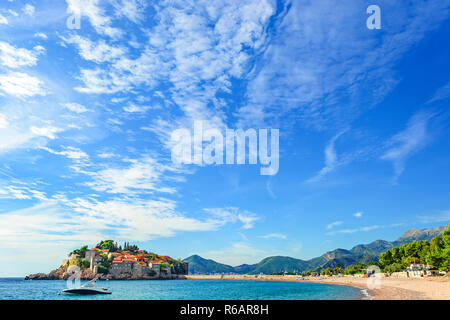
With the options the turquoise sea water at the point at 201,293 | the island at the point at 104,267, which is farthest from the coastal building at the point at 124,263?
the turquoise sea water at the point at 201,293

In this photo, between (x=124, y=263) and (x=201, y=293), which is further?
(x=124, y=263)

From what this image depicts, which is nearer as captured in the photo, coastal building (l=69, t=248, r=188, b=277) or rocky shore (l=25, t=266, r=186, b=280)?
rocky shore (l=25, t=266, r=186, b=280)

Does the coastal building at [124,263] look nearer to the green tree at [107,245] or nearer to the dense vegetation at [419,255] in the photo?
the green tree at [107,245]

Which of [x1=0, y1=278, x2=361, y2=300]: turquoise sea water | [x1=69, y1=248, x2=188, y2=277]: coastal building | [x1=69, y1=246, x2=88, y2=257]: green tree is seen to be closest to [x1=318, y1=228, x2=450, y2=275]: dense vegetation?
[x1=0, y1=278, x2=361, y2=300]: turquoise sea water

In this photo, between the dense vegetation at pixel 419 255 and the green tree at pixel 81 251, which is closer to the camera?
the dense vegetation at pixel 419 255

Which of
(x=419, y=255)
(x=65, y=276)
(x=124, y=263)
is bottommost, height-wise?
(x=65, y=276)

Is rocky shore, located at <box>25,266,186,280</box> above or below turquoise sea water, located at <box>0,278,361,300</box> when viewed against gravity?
below

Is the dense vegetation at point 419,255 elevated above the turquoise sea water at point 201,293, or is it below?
above

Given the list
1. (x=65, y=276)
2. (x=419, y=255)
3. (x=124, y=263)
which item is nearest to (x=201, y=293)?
(x=419, y=255)

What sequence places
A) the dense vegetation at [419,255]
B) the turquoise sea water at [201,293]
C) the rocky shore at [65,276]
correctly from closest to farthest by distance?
the turquoise sea water at [201,293]
the dense vegetation at [419,255]
the rocky shore at [65,276]

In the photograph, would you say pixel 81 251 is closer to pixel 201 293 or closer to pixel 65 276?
pixel 65 276

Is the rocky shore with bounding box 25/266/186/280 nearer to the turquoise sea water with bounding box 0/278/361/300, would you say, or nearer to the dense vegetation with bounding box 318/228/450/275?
the turquoise sea water with bounding box 0/278/361/300
